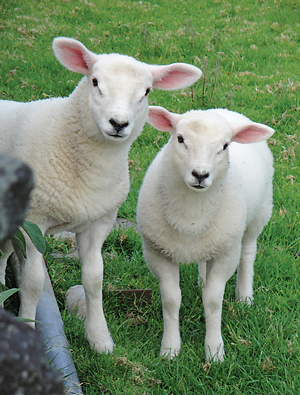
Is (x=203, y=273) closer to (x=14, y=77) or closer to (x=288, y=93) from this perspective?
(x=288, y=93)

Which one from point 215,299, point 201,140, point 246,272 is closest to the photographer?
point 201,140

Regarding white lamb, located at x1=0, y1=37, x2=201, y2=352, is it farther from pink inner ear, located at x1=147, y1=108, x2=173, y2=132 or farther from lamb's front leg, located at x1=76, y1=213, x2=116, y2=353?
pink inner ear, located at x1=147, y1=108, x2=173, y2=132

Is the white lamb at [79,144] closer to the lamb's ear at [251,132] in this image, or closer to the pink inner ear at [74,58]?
the pink inner ear at [74,58]

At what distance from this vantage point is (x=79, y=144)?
288 centimetres

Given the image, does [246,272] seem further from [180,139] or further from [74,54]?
[74,54]

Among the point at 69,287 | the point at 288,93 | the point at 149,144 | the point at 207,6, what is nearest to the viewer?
the point at 69,287

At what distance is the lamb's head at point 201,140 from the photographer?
2.74 m

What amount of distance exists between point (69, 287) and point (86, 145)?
3.98 feet

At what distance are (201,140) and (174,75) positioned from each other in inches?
20.5

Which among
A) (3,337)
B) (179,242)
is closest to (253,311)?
(179,242)

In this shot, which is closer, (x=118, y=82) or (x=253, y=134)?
(x=118, y=82)

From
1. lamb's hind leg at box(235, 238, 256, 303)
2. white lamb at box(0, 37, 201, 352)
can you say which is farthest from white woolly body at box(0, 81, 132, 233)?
lamb's hind leg at box(235, 238, 256, 303)

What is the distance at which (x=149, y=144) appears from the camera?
5.25 meters

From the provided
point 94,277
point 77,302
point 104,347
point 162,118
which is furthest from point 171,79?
point 104,347
